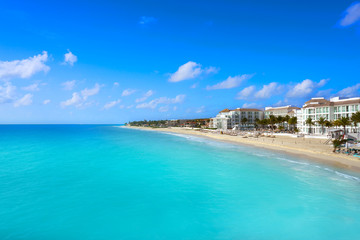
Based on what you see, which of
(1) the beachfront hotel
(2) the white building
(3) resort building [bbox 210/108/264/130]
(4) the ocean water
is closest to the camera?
(4) the ocean water

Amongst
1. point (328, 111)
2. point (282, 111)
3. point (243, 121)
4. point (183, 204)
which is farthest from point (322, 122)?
point (183, 204)

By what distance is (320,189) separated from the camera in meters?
13.4

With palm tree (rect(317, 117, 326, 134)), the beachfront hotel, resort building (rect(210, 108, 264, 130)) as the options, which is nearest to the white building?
the beachfront hotel

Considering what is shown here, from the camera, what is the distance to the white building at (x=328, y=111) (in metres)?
43.0

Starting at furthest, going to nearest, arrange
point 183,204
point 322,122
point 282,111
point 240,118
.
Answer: point 240,118 < point 282,111 < point 322,122 < point 183,204

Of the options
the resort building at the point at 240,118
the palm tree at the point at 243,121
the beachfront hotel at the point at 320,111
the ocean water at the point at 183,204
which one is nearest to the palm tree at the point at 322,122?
the beachfront hotel at the point at 320,111

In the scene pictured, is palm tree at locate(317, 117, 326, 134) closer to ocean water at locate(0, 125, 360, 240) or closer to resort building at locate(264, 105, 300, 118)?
resort building at locate(264, 105, 300, 118)

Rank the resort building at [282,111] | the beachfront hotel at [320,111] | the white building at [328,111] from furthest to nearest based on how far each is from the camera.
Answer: the resort building at [282,111], the beachfront hotel at [320,111], the white building at [328,111]

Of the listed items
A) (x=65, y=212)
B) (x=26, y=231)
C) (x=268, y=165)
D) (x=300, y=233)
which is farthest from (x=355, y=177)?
(x=26, y=231)

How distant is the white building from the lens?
141 feet

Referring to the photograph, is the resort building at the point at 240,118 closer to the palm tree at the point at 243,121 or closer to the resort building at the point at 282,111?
the palm tree at the point at 243,121

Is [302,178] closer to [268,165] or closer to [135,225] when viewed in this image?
[268,165]

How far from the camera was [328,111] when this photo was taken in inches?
1858

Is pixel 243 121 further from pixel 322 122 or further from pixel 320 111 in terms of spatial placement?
pixel 322 122
